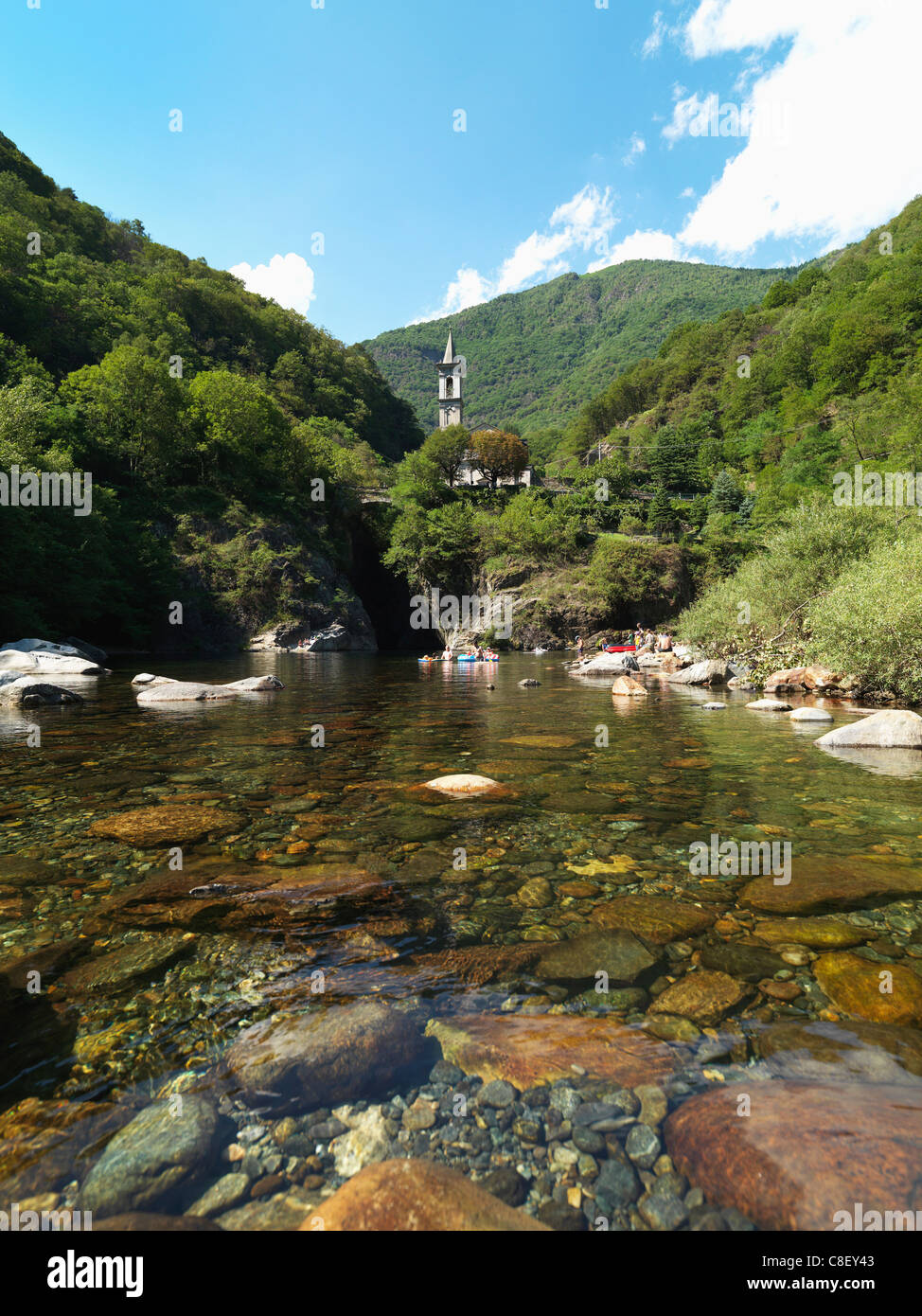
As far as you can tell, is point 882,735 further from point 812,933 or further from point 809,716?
point 812,933

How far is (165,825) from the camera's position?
6.14m

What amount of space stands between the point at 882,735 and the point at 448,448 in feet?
254

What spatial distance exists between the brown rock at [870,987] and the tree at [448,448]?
80770 millimetres

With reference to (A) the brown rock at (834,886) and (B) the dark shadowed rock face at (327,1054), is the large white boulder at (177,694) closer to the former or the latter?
(B) the dark shadowed rock face at (327,1054)

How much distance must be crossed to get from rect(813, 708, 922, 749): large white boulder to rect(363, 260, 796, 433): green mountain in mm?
158116

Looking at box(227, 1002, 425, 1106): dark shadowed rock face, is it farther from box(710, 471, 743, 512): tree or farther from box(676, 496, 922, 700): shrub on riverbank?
box(710, 471, 743, 512): tree

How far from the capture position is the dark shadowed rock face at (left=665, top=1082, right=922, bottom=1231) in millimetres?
1989

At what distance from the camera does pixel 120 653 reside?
40312 millimetres

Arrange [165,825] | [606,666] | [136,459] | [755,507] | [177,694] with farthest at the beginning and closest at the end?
1. [755,507]
2. [136,459]
3. [606,666]
4. [177,694]
5. [165,825]

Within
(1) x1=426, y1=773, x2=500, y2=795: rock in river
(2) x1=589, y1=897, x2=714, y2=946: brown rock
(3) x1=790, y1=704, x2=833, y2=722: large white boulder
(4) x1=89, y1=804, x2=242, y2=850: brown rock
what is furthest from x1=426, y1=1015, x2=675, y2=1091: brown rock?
(3) x1=790, y1=704, x2=833, y2=722: large white boulder

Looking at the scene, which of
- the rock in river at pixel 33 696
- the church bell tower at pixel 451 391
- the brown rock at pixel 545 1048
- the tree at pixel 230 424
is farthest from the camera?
the church bell tower at pixel 451 391

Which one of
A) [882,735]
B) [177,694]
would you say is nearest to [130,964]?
[882,735]

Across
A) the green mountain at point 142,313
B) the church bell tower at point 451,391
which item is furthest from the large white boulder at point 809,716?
the church bell tower at point 451,391

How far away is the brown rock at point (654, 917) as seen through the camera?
4.05 meters
